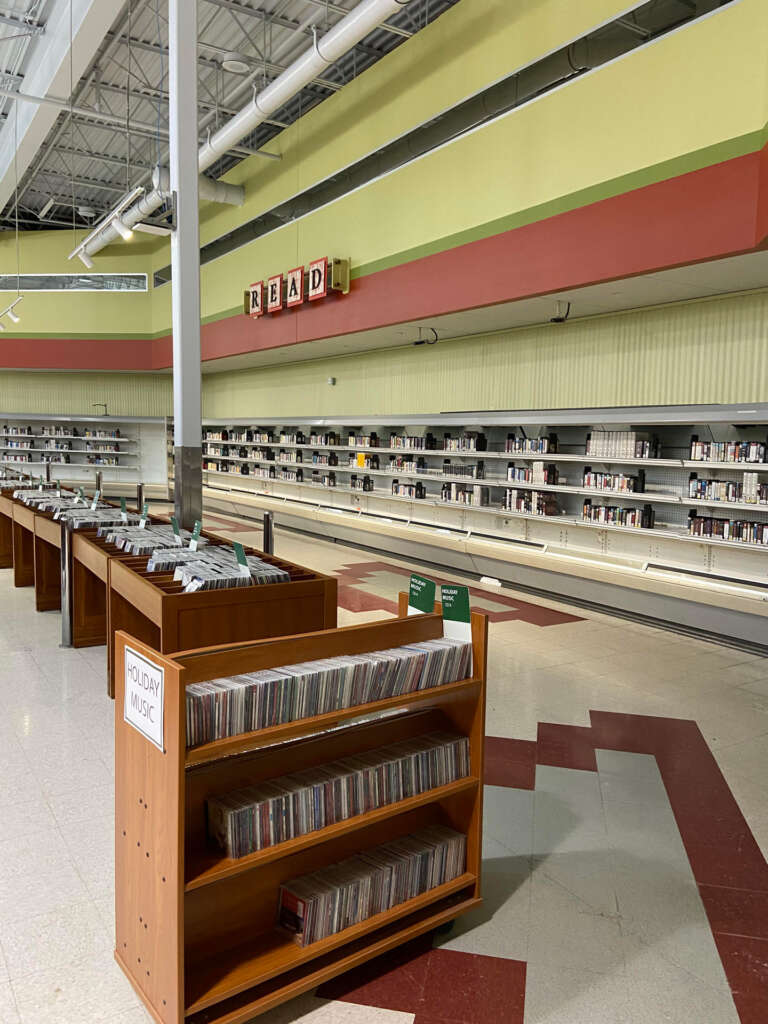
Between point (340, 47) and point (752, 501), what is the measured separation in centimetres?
539

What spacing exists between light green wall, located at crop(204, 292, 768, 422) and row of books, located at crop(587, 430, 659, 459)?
1.21ft

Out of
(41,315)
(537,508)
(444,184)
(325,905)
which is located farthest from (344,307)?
(41,315)

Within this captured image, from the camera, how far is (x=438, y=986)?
2.13 meters

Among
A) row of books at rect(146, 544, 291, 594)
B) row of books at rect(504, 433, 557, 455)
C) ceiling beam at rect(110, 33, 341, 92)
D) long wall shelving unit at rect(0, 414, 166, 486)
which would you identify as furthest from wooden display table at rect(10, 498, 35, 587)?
long wall shelving unit at rect(0, 414, 166, 486)

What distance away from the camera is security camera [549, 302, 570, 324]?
684cm

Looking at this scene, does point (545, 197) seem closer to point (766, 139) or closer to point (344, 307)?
point (766, 139)

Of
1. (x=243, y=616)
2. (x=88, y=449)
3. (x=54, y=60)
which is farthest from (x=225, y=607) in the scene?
(x=88, y=449)

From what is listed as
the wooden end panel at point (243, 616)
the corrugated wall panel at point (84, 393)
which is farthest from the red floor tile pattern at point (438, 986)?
the corrugated wall panel at point (84, 393)

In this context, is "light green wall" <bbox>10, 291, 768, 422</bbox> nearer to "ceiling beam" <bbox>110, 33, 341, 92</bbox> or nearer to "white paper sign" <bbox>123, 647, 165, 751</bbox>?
"ceiling beam" <bbox>110, 33, 341, 92</bbox>

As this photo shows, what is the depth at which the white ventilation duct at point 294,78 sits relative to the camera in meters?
6.06

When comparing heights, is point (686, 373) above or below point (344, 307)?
below

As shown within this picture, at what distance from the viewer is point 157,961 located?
1.91 meters

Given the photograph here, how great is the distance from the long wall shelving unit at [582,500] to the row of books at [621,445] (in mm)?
12

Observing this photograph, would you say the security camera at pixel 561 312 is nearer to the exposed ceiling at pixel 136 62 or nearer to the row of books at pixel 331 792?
the exposed ceiling at pixel 136 62
